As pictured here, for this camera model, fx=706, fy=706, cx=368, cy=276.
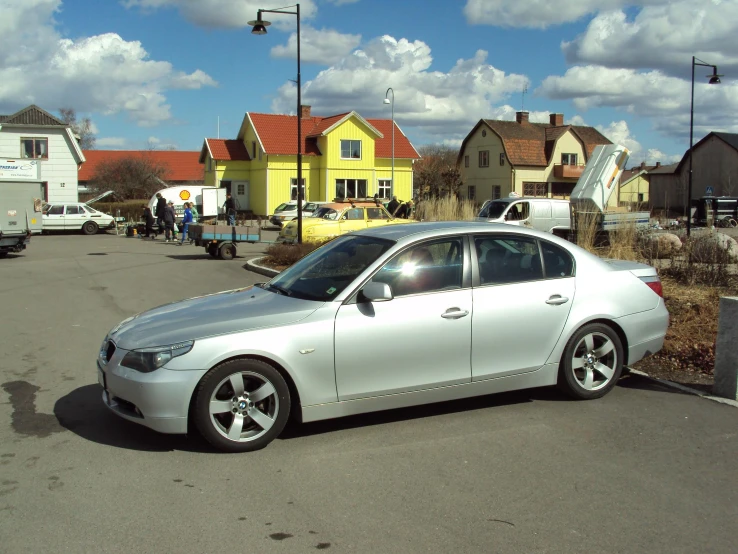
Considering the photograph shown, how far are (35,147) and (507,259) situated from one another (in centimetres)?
4539

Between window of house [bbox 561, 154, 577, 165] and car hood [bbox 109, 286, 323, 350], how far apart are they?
201ft

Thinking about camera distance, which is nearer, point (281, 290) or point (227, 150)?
point (281, 290)

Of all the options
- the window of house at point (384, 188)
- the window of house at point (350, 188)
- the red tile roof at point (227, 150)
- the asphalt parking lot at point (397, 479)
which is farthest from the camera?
the window of house at point (384, 188)

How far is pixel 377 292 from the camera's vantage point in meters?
5.09

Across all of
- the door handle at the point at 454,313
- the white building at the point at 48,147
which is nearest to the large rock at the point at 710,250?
the door handle at the point at 454,313

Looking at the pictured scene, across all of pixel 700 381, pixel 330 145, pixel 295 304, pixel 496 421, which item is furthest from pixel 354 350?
pixel 330 145

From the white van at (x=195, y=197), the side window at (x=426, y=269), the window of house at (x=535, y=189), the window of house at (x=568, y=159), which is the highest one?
the window of house at (x=568, y=159)

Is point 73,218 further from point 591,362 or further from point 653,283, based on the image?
point 591,362

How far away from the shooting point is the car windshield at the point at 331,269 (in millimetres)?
5445

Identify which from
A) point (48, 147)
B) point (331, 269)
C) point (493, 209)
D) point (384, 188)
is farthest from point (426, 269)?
point (384, 188)

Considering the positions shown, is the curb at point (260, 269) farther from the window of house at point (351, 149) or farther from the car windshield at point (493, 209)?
the window of house at point (351, 149)

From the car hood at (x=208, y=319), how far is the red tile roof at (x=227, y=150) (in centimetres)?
4783

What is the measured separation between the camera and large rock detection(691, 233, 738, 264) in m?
11.7

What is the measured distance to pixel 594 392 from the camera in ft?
20.1
